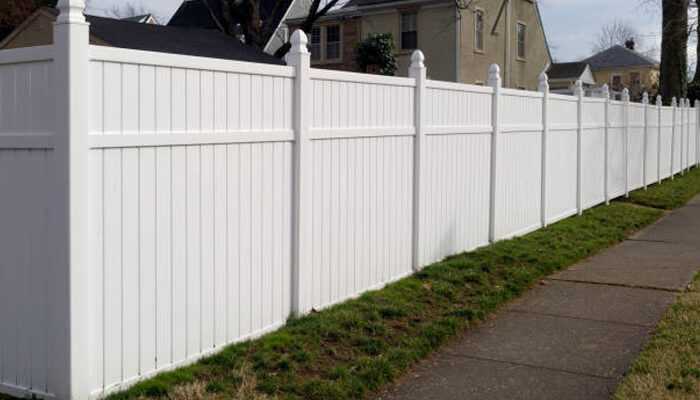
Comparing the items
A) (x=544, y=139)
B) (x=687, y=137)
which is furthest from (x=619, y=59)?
(x=544, y=139)

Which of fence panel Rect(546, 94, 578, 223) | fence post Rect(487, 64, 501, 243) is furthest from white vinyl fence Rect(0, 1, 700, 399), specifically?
fence panel Rect(546, 94, 578, 223)

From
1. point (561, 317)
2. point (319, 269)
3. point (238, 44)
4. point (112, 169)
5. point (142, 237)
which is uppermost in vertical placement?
point (238, 44)

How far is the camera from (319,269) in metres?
6.27

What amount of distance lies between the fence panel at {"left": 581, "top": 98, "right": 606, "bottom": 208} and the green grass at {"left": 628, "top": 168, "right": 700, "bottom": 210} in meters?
1.67

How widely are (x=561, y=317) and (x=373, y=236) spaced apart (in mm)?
1694

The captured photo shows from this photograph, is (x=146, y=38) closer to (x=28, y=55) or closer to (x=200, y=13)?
(x=28, y=55)

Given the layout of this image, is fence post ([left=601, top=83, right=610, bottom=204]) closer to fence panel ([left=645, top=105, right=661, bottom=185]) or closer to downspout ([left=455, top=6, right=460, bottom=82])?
fence panel ([left=645, top=105, right=661, bottom=185])

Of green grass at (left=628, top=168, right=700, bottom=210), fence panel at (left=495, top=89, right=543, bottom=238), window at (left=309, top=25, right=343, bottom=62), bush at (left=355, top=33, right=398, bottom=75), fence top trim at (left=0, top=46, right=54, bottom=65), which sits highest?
window at (left=309, top=25, right=343, bottom=62)

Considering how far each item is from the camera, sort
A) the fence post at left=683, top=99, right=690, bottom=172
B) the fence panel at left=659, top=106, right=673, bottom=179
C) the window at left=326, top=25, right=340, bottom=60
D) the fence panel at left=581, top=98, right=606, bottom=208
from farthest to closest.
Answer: the window at left=326, top=25, right=340, bottom=60 < the fence post at left=683, top=99, right=690, bottom=172 < the fence panel at left=659, top=106, right=673, bottom=179 < the fence panel at left=581, top=98, right=606, bottom=208

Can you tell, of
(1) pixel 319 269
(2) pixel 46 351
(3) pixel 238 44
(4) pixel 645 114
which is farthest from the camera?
(3) pixel 238 44

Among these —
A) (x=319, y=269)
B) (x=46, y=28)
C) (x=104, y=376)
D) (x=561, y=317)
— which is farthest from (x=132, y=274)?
(x=46, y=28)

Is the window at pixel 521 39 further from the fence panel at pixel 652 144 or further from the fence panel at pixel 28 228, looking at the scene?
the fence panel at pixel 28 228

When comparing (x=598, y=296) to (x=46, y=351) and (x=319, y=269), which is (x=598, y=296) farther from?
(x=46, y=351)

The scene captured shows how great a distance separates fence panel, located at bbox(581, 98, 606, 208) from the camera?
1311 centimetres
